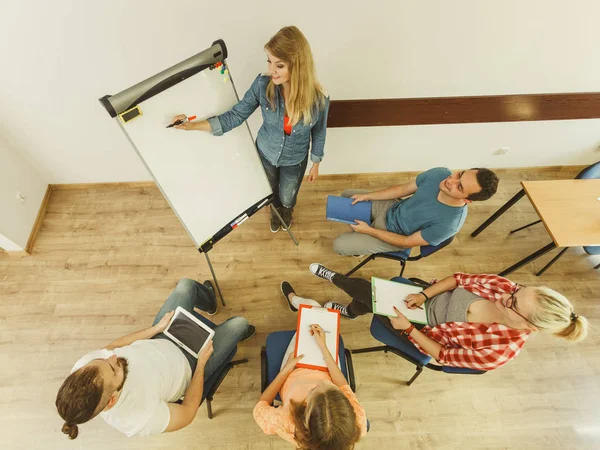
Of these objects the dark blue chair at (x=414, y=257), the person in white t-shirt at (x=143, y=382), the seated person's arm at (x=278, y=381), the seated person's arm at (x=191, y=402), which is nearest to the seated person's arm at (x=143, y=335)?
the person in white t-shirt at (x=143, y=382)

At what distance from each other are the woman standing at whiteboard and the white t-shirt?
3.89 ft

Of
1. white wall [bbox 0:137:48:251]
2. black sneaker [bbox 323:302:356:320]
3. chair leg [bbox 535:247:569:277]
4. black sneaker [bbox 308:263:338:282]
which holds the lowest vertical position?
chair leg [bbox 535:247:569:277]

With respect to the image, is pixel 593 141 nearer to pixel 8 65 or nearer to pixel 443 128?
pixel 443 128

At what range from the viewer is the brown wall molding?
2.59m

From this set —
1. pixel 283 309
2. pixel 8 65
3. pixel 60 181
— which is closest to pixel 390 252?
pixel 283 309

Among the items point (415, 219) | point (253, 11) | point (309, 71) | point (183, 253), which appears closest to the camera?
point (309, 71)

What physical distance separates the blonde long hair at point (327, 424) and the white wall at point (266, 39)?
2.10m

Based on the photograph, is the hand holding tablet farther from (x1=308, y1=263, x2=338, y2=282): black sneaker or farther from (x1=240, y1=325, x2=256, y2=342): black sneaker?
(x1=308, y1=263, x2=338, y2=282): black sneaker

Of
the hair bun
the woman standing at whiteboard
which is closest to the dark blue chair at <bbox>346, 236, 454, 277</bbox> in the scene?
the woman standing at whiteboard

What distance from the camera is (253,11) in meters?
1.97

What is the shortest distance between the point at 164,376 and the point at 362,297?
130 cm

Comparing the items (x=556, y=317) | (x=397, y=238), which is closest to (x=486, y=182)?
(x=397, y=238)

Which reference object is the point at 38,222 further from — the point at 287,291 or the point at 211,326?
the point at 287,291

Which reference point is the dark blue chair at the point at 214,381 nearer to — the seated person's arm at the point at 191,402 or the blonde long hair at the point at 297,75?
the seated person's arm at the point at 191,402
